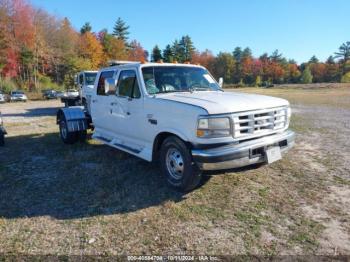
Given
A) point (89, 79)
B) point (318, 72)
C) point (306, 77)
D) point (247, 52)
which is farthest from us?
point (247, 52)

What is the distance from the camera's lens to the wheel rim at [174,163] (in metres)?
4.68

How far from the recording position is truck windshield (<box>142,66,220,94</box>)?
546cm

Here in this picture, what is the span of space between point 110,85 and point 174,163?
2.39 meters

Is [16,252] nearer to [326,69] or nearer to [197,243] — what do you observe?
[197,243]

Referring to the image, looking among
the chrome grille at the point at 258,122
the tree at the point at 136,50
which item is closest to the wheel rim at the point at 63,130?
the chrome grille at the point at 258,122

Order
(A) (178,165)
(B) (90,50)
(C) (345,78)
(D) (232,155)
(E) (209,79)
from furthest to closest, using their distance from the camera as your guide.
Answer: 1. (C) (345,78)
2. (B) (90,50)
3. (E) (209,79)
4. (A) (178,165)
5. (D) (232,155)

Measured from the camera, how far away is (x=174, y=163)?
15.7 ft

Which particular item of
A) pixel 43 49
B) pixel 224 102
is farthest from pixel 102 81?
pixel 43 49

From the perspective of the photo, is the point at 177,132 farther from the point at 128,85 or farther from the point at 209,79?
the point at 209,79

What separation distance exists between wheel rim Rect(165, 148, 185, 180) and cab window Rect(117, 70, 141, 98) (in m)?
1.28

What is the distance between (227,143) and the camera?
4.25 metres

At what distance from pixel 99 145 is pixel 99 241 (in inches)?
187

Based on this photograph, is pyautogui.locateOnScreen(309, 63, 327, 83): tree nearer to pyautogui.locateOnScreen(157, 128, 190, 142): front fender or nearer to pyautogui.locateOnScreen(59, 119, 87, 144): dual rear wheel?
pyautogui.locateOnScreen(59, 119, 87, 144): dual rear wheel

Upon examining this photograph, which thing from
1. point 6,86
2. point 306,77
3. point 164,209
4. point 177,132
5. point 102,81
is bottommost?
point 164,209
